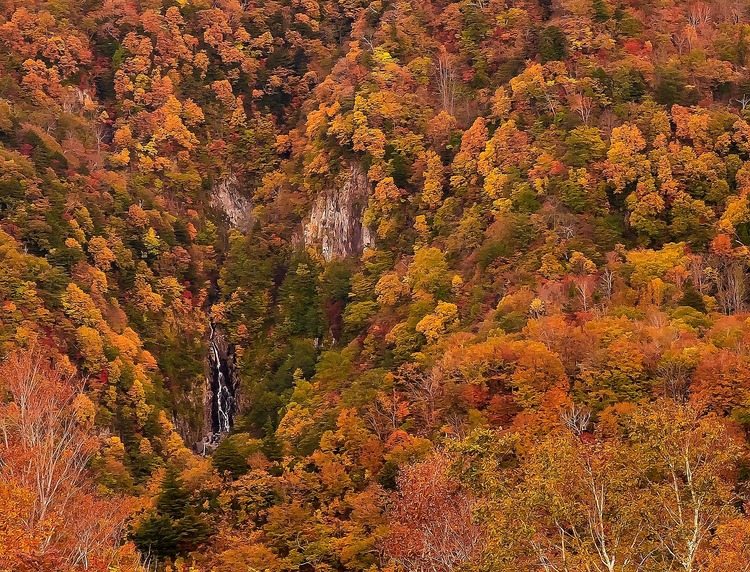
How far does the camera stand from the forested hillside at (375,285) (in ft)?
81.9

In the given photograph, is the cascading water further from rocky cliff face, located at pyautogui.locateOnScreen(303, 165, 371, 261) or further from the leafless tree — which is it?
the leafless tree

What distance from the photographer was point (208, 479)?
158 ft

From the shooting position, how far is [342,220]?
7725cm

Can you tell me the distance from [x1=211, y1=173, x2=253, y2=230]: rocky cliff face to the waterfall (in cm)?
1662

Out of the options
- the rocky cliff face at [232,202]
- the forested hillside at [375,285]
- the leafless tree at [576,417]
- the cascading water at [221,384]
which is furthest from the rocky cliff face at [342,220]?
the leafless tree at [576,417]

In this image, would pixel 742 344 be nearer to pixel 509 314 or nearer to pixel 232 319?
pixel 509 314

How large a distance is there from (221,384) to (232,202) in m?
23.6

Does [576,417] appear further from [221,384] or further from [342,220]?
[221,384]

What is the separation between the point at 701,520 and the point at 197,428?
56373mm

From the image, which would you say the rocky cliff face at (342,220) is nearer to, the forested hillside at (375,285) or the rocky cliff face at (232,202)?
the forested hillside at (375,285)

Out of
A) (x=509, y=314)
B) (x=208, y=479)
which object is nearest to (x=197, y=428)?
(x=208, y=479)

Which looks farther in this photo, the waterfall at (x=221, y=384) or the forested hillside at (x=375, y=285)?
the waterfall at (x=221, y=384)

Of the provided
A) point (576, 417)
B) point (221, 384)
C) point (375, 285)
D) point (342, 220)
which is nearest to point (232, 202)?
point (342, 220)

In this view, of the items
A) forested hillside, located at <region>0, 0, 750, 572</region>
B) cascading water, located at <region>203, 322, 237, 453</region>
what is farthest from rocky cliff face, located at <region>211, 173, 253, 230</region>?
cascading water, located at <region>203, 322, 237, 453</region>
